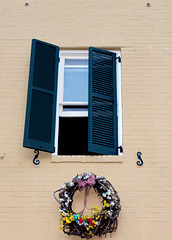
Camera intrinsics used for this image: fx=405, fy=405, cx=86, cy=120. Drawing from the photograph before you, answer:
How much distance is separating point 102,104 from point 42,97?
0.88 meters

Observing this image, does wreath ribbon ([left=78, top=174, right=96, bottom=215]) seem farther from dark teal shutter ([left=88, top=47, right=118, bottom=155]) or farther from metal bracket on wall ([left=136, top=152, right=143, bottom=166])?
metal bracket on wall ([left=136, top=152, right=143, bottom=166])

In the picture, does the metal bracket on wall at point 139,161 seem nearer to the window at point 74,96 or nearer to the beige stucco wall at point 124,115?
the beige stucco wall at point 124,115

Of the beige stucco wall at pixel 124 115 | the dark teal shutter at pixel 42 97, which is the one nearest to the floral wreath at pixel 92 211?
the beige stucco wall at pixel 124 115

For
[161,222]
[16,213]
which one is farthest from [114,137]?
[16,213]

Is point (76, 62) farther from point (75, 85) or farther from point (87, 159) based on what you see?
point (87, 159)

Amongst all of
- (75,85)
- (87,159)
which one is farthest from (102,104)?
(87,159)

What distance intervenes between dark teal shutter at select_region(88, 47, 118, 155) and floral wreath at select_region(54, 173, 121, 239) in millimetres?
512

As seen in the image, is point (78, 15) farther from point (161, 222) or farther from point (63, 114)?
point (161, 222)

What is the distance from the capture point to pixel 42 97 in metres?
5.86

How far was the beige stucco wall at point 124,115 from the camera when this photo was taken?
5328mm

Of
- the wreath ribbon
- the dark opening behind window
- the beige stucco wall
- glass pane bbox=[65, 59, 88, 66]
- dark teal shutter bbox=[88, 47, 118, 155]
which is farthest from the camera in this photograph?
the dark opening behind window

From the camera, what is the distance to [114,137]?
5.80 metres

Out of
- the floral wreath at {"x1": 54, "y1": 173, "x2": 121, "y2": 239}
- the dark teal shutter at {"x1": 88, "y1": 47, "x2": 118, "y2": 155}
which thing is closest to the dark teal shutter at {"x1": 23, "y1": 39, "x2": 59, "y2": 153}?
the dark teal shutter at {"x1": 88, "y1": 47, "x2": 118, "y2": 155}

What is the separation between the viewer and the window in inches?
223
